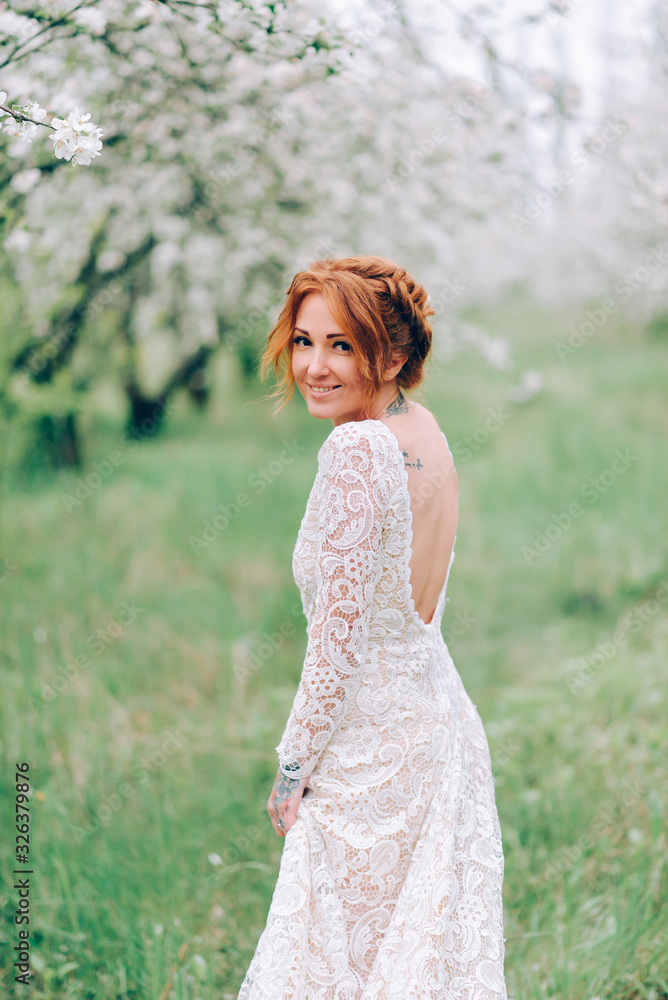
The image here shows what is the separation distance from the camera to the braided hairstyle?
1.57 m

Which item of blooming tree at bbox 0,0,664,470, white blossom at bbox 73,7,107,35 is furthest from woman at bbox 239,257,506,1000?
white blossom at bbox 73,7,107,35

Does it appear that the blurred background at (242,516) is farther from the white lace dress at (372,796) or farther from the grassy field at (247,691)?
the white lace dress at (372,796)

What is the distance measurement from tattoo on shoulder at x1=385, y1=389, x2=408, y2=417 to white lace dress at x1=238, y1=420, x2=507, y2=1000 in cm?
11

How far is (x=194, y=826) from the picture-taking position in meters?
3.05

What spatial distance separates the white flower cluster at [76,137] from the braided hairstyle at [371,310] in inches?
20.0

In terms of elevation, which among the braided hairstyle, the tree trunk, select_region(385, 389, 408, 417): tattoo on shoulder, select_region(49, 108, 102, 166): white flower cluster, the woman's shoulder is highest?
select_region(49, 108, 102, 166): white flower cluster

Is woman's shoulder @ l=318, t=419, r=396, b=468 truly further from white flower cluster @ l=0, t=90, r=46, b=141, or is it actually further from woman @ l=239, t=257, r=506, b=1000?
white flower cluster @ l=0, t=90, r=46, b=141

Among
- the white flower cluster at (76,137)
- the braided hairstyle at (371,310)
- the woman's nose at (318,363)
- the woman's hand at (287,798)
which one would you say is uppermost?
the white flower cluster at (76,137)

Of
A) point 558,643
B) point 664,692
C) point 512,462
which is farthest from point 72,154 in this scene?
point 512,462

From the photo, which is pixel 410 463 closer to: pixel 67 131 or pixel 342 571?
pixel 342 571

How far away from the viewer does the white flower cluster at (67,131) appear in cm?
159

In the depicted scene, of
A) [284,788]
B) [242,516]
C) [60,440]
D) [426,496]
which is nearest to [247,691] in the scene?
[242,516]

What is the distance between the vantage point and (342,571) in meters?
1.51

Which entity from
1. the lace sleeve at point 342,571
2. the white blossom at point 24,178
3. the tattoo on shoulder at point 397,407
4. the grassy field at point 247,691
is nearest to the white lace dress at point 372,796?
the lace sleeve at point 342,571
